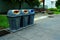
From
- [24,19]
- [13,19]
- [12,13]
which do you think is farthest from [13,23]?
[24,19]

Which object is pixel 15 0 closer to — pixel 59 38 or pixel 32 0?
pixel 32 0

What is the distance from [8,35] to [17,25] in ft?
4.82

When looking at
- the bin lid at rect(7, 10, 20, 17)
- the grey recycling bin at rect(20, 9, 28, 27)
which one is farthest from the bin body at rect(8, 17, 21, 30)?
the grey recycling bin at rect(20, 9, 28, 27)

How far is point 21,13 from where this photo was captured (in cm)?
1230

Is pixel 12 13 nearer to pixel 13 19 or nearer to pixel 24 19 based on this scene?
pixel 13 19

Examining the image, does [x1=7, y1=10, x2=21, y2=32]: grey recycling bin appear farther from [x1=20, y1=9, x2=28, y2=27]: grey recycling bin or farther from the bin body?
[x1=20, y1=9, x2=28, y2=27]: grey recycling bin

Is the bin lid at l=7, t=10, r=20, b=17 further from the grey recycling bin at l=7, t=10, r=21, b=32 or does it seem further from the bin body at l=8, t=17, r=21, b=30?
the bin body at l=8, t=17, r=21, b=30

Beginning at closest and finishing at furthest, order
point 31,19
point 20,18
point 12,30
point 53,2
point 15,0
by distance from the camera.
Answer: point 12,30
point 20,18
point 31,19
point 15,0
point 53,2

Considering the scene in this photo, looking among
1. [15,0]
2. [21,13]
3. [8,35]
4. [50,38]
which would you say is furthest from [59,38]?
[15,0]

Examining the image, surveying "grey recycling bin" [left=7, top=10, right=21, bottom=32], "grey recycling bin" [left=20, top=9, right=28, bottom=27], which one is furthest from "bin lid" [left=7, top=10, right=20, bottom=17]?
"grey recycling bin" [left=20, top=9, right=28, bottom=27]

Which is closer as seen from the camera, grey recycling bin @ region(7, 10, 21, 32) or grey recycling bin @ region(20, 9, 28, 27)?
grey recycling bin @ region(7, 10, 21, 32)

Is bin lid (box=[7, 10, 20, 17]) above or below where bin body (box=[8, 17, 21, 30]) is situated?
above

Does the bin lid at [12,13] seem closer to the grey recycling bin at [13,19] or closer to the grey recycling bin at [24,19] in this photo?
the grey recycling bin at [13,19]

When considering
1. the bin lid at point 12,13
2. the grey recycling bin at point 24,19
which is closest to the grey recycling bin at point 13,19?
the bin lid at point 12,13
